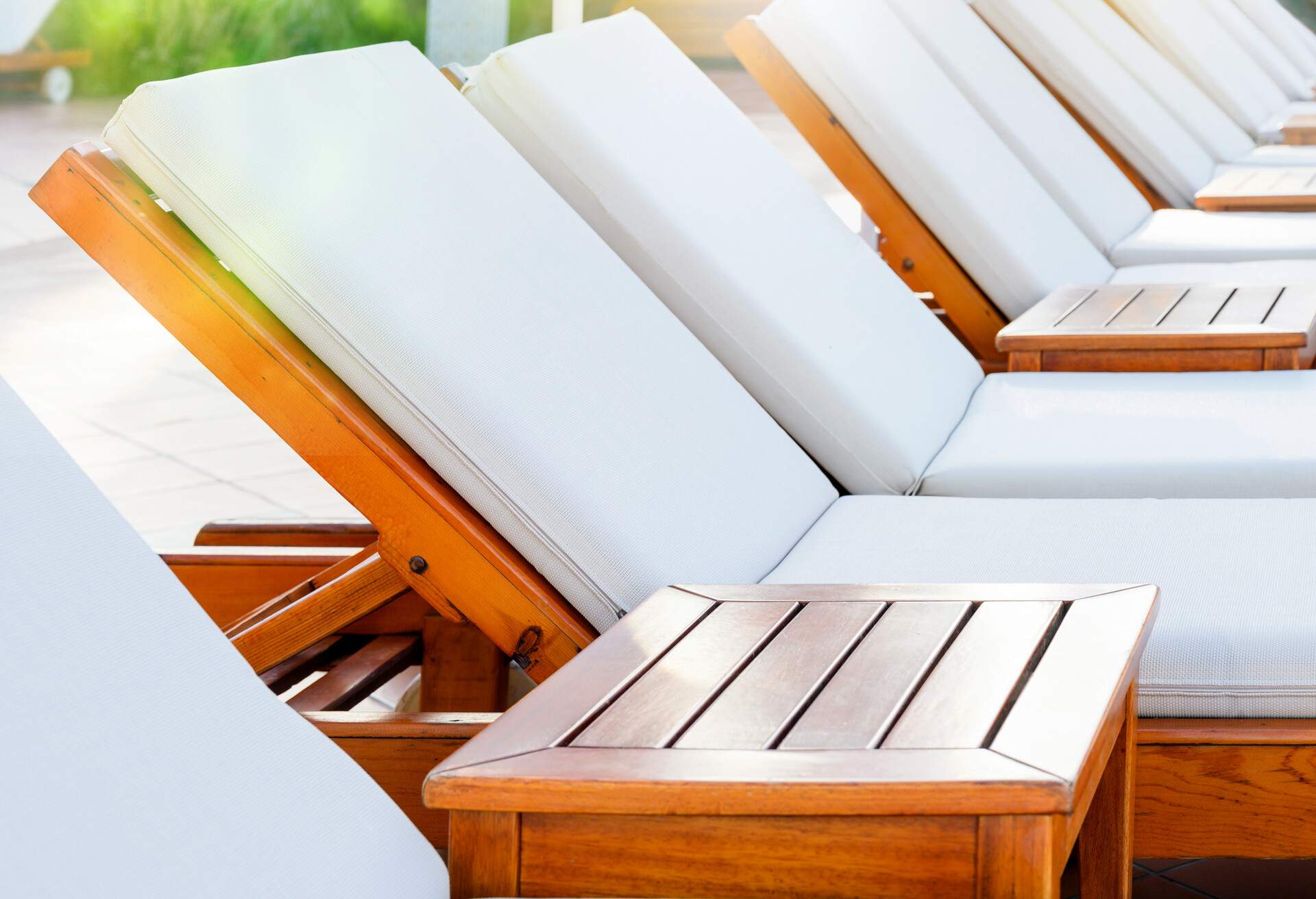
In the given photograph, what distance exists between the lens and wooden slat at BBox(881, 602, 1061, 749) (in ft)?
2.98

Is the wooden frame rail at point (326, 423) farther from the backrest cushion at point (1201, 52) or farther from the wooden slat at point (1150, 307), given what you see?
the backrest cushion at point (1201, 52)

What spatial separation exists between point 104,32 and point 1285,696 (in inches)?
451

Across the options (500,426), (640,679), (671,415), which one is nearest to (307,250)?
(500,426)

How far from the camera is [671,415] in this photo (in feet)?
5.24

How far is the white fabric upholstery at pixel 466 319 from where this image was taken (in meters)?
1.38

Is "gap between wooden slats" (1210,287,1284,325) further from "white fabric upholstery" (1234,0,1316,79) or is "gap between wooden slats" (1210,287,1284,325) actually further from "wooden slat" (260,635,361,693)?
"white fabric upholstery" (1234,0,1316,79)

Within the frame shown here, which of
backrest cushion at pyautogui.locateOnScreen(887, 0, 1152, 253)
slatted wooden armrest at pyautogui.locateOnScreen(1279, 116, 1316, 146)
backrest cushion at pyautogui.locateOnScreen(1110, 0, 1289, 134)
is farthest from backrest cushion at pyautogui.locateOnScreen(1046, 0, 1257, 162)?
backrest cushion at pyautogui.locateOnScreen(887, 0, 1152, 253)

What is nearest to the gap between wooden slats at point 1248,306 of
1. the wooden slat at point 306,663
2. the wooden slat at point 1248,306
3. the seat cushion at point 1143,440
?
the wooden slat at point 1248,306

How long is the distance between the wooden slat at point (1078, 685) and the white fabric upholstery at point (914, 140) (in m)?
1.72

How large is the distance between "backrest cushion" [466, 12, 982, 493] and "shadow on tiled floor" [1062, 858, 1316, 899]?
483 millimetres

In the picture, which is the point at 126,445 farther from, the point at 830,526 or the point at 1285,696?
the point at 1285,696

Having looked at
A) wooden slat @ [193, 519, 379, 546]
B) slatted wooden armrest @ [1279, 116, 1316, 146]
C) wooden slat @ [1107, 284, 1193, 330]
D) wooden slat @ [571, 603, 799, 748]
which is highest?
wooden slat @ [193, 519, 379, 546]

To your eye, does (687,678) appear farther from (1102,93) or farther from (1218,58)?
(1218,58)

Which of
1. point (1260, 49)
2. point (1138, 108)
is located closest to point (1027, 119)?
A: point (1138, 108)
